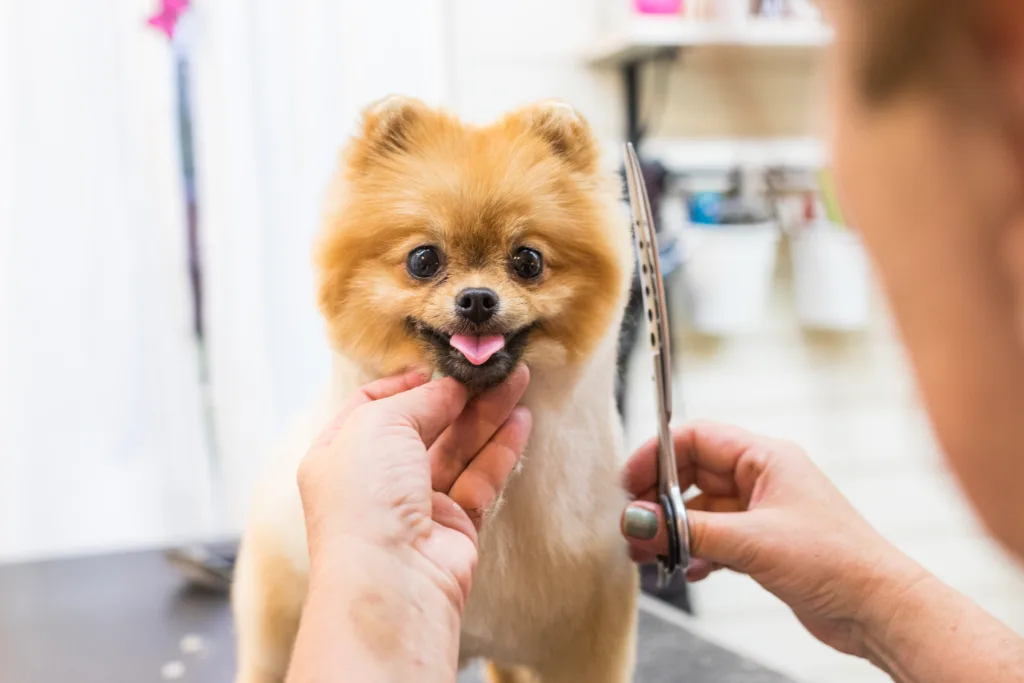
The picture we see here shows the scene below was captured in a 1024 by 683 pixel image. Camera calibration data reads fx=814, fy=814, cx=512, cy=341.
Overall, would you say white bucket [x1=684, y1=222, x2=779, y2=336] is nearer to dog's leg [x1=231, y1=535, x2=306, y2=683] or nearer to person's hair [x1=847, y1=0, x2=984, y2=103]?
dog's leg [x1=231, y1=535, x2=306, y2=683]

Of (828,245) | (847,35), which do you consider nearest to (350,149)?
(828,245)

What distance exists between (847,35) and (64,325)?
1713 mm

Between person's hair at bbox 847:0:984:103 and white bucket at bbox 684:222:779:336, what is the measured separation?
0.79 m

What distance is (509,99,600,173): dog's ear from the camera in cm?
66

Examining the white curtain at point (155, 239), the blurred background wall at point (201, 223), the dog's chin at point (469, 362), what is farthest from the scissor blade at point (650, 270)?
the white curtain at point (155, 239)

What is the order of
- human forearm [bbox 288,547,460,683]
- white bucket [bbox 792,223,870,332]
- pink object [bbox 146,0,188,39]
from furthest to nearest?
pink object [bbox 146,0,188,39] < human forearm [bbox 288,547,460,683] < white bucket [bbox 792,223,870,332]

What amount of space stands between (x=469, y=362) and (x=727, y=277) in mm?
702

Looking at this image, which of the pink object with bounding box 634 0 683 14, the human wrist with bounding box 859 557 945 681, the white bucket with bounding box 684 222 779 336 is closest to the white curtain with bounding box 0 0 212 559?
the pink object with bounding box 634 0 683 14

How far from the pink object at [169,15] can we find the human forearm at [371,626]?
1.08 metres

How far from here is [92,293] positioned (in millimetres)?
1601

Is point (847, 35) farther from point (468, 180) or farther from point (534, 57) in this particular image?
point (534, 57)

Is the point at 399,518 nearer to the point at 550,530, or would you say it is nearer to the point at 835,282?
the point at 550,530

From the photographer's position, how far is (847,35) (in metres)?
0.17

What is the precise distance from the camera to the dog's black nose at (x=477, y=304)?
0.59 meters
